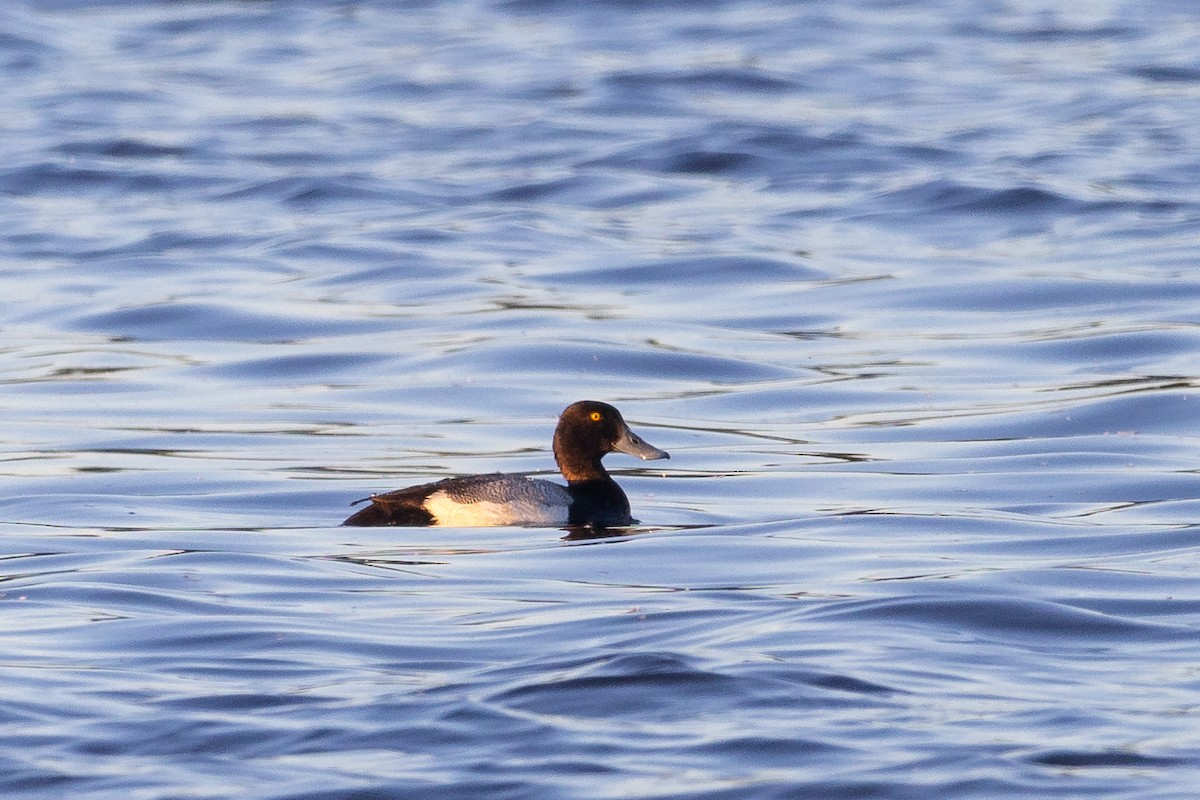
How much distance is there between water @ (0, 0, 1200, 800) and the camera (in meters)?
6.68

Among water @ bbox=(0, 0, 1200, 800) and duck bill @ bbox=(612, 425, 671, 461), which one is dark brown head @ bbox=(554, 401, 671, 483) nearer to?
duck bill @ bbox=(612, 425, 671, 461)

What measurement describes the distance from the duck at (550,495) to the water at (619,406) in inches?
7.2

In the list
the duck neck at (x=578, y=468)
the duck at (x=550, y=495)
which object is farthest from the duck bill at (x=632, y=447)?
the duck neck at (x=578, y=468)

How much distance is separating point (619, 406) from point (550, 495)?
3.57 meters

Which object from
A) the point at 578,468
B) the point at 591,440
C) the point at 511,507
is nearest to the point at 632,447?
the point at 591,440

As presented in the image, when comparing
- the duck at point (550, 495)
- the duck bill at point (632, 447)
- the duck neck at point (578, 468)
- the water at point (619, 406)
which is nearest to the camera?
the water at point (619, 406)

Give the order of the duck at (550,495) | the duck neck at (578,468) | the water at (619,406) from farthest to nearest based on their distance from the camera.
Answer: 1. the duck neck at (578,468)
2. the duck at (550,495)
3. the water at (619,406)

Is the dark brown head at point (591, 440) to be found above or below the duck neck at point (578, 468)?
above

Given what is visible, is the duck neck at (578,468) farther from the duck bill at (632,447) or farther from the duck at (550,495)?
the duck bill at (632,447)

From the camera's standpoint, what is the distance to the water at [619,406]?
668 cm

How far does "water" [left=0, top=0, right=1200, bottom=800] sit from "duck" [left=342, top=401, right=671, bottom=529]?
0.18m

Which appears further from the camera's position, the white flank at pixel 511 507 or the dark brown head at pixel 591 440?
the dark brown head at pixel 591 440

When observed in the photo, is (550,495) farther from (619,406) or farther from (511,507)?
(619,406)

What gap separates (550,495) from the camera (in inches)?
454
